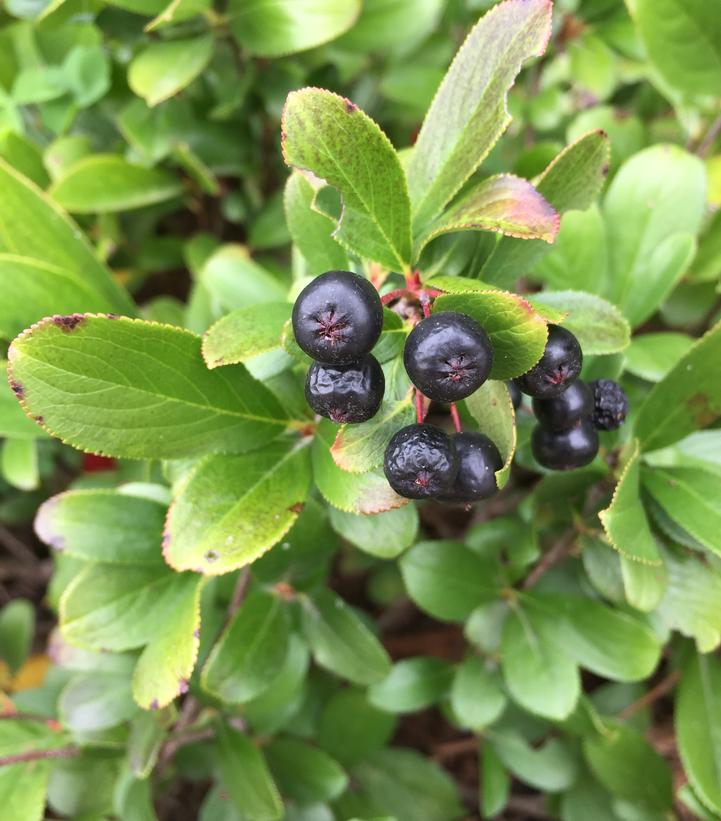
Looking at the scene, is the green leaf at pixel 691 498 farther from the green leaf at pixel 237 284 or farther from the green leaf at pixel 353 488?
the green leaf at pixel 237 284

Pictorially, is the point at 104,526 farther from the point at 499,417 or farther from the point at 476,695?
the point at 476,695

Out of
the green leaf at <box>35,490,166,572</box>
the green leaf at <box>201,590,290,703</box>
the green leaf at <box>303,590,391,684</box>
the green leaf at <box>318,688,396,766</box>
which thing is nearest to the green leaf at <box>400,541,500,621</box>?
the green leaf at <box>303,590,391,684</box>

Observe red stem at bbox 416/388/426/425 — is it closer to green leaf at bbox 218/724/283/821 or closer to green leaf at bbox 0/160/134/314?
green leaf at bbox 0/160/134/314

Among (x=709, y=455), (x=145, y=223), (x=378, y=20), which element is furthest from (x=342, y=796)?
(x=378, y=20)

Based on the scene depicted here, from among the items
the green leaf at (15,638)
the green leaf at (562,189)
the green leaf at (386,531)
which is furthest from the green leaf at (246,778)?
the green leaf at (562,189)

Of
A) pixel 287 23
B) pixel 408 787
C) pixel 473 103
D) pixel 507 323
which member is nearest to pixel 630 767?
pixel 408 787

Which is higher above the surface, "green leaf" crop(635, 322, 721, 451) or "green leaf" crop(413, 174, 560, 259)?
"green leaf" crop(413, 174, 560, 259)
